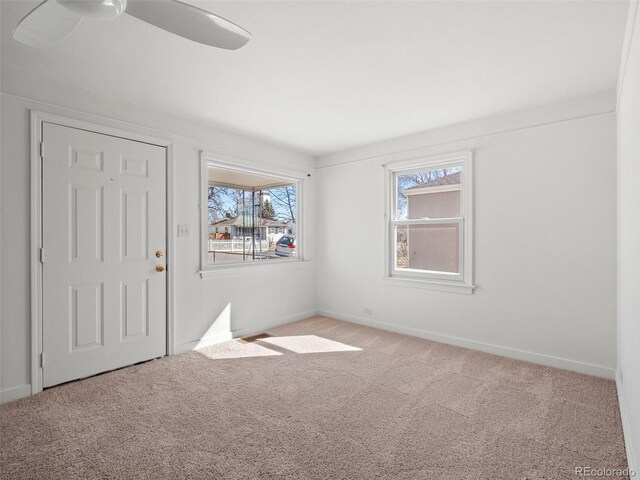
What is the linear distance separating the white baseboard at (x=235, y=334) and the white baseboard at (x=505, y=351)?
0.83m

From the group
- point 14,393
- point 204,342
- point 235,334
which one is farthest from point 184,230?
point 14,393

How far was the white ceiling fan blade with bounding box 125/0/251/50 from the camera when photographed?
1.39m

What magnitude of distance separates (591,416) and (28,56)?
4.66 metres

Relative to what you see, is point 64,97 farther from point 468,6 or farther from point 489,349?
point 489,349

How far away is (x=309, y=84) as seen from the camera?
2.71 metres

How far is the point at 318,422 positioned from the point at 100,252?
2.38 m

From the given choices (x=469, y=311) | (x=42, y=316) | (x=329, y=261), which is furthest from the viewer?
(x=329, y=261)

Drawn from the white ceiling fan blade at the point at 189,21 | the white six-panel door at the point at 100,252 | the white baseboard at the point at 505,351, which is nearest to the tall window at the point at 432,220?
the white baseboard at the point at 505,351

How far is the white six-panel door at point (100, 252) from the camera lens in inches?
107

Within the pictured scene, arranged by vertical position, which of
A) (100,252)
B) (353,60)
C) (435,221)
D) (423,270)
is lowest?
(423,270)

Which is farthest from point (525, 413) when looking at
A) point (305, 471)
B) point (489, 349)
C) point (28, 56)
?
point (28, 56)

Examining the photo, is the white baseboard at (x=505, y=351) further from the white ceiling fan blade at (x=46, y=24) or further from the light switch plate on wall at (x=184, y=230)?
the white ceiling fan blade at (x=46, y=24)

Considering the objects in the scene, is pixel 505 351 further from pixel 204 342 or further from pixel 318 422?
pixel 204 342

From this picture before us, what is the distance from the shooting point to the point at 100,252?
297cm
